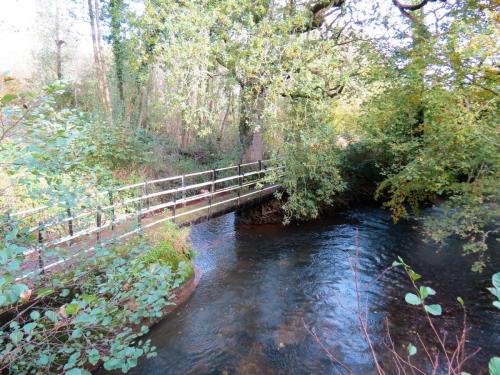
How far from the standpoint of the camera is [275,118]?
29.6 feet

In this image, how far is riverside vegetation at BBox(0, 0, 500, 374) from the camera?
280 centimetres

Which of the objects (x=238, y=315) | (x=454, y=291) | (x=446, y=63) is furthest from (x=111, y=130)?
(x=454, y=291)

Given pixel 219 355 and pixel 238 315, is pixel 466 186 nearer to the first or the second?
pixel 238 315

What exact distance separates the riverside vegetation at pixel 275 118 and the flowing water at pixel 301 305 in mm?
764

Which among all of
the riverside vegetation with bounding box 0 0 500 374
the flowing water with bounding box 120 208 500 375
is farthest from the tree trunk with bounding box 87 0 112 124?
the flowing water with bounding box 120 208 500 375

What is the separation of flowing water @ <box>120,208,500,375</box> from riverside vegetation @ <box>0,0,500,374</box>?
764 mm

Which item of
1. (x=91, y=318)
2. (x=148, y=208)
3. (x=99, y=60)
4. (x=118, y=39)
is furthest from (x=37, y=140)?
(x=118, y=39)

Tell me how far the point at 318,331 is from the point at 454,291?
3.78 m

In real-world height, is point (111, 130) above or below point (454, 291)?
above

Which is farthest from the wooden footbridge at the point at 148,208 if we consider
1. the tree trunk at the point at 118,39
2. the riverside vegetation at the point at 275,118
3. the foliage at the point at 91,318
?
the tree trunk at the point at 118,39

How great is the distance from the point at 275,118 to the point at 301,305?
194 inches

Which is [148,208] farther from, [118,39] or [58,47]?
[58,47]

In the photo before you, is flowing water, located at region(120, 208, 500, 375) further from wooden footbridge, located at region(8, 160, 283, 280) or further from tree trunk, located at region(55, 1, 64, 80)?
tree trunk, located at region(55, 1, 64, 80)

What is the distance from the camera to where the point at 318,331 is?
229 inches
